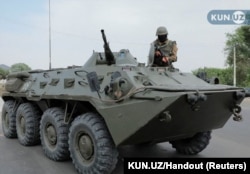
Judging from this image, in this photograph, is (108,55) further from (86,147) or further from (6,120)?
(6,120)

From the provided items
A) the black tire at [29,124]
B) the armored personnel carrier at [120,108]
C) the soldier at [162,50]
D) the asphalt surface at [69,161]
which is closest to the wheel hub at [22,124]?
the black tire at [29,124]

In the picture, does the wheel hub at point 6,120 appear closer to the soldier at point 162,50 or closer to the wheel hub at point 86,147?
the wheel hub at point 86,147

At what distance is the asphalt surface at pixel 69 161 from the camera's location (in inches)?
231

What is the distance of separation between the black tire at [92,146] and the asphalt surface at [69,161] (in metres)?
→ 0.40

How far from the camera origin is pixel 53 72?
713cm

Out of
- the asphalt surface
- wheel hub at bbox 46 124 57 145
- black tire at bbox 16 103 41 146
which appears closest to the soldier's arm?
the asphalt surface

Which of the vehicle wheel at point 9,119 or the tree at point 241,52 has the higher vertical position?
the tree at point 241,52

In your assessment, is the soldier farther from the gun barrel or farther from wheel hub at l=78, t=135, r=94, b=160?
wheel hub at l=78, t=135, r=94, b=160

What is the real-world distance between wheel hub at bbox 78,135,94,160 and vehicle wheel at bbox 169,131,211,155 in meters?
2.05

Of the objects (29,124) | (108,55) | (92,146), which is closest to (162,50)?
(108,55)

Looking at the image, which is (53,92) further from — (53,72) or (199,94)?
(199,94)

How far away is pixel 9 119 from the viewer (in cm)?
850

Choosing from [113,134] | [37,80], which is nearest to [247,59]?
[37,80]

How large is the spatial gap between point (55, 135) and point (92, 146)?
1.25 m
